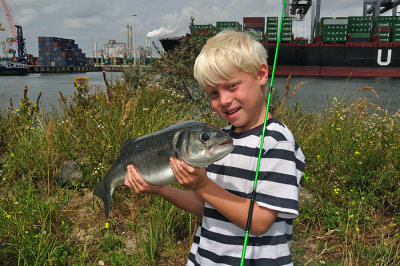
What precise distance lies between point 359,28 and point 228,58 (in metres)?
51.8

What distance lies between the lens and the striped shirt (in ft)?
4.00

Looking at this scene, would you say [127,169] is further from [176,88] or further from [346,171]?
[176,88]

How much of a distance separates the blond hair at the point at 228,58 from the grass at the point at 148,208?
1.51 meters

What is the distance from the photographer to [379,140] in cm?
396

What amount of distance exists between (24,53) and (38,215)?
93.5 metres

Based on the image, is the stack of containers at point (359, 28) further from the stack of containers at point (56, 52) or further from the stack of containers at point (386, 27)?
the stack of containers at point (56, 52)

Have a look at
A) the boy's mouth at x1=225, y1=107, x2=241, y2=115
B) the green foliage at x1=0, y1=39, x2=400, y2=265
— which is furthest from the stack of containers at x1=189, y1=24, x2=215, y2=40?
the boy's mouth at x1=225, y1=107, x2=241, y2=115

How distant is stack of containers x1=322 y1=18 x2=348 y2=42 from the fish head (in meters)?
48.0

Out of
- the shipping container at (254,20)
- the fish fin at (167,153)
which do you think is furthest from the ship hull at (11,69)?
the fish fin at (167,153)

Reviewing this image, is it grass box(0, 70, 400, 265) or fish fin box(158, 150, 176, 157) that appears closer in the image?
fish fin box(158, 150, 176, 157)

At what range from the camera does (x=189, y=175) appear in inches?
49.5

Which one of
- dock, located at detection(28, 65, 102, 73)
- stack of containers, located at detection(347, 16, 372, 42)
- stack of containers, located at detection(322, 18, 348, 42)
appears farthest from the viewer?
dock, located at detection(28, 65, 102, 73)

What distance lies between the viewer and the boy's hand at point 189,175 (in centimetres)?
125

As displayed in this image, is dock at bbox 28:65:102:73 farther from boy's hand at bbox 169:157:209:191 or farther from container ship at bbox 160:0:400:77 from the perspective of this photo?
boy's hand at bbox 169:157:209:191
